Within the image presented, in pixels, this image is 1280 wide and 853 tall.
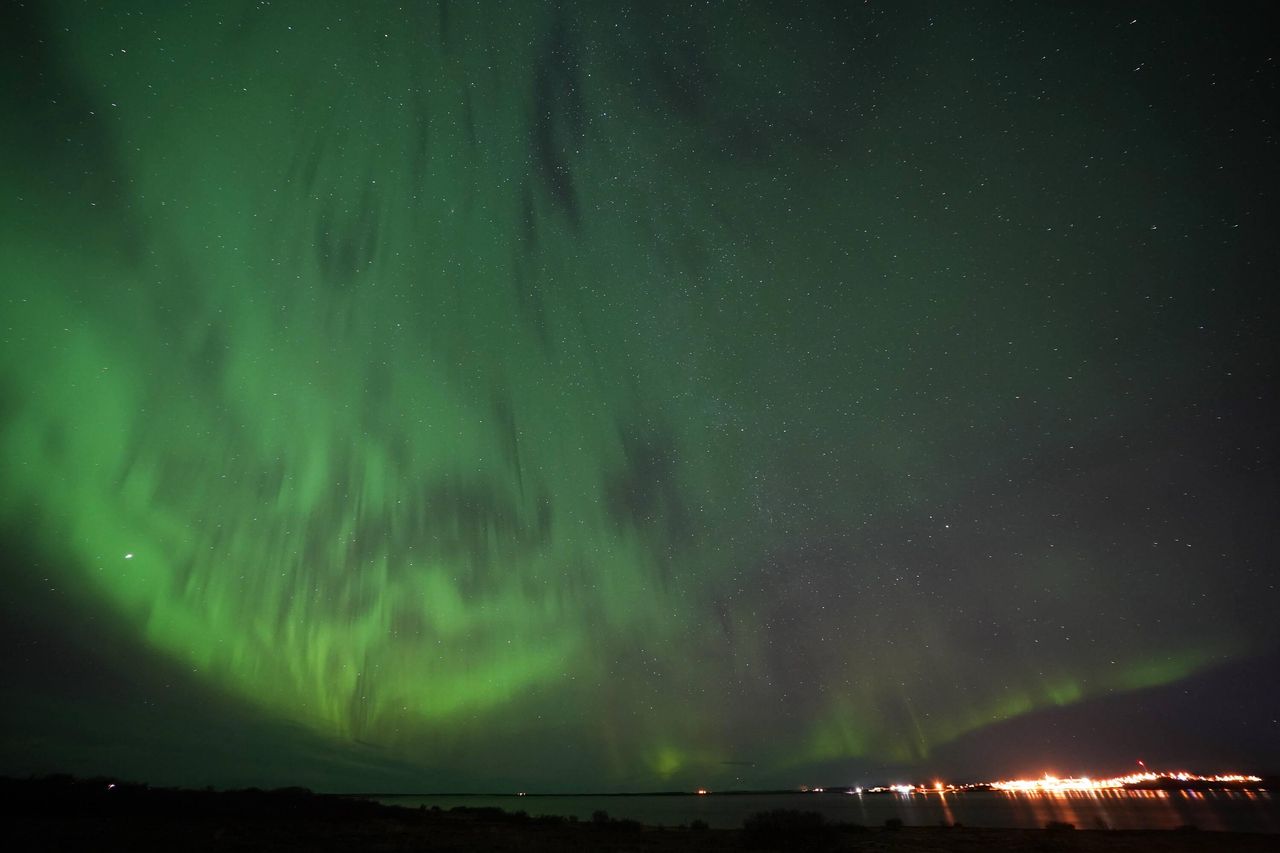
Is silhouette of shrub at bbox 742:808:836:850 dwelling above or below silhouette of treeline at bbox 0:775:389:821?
below

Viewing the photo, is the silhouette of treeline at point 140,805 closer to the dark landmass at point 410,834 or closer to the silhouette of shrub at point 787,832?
the dark landmass at point 410,834

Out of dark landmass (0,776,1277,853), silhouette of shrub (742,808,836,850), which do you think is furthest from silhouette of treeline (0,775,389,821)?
silhouette of shrub (742,808,836,850)

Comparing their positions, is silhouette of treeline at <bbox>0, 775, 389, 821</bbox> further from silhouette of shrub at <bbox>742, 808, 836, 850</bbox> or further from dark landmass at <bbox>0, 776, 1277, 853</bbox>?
silhouette of shrub at <bbox>742, 808, 836, 850</bbox>

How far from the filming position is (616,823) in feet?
127

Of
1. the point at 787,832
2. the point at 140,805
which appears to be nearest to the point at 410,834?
the point at 140,805

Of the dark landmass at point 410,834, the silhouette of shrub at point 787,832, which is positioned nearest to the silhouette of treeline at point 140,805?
the dark landmass at point 410,834

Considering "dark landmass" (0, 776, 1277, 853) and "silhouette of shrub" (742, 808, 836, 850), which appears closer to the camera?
"dark landmass" (0, 776, 1277, 853)

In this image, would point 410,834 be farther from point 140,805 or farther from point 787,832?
point 787,832

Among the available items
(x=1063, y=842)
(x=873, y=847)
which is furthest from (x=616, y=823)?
(x=1063, y=842)

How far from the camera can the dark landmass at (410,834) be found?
24641mm

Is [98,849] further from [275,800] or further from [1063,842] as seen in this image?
[1063,842]

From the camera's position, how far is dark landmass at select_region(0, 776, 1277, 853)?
2464cm

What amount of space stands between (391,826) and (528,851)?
1311 centimetres

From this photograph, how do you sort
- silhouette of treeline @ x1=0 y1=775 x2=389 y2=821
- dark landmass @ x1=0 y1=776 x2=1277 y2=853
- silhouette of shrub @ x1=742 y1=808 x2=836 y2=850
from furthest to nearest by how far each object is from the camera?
silhouette of treeline @ x1=0 y1=775 x2=389 y2=821
silhouette of shrub @ x1=742 y1=808 x2=836 y2=850
dark landmass @ x1=0 y1=776 x2=1277 y2=853
